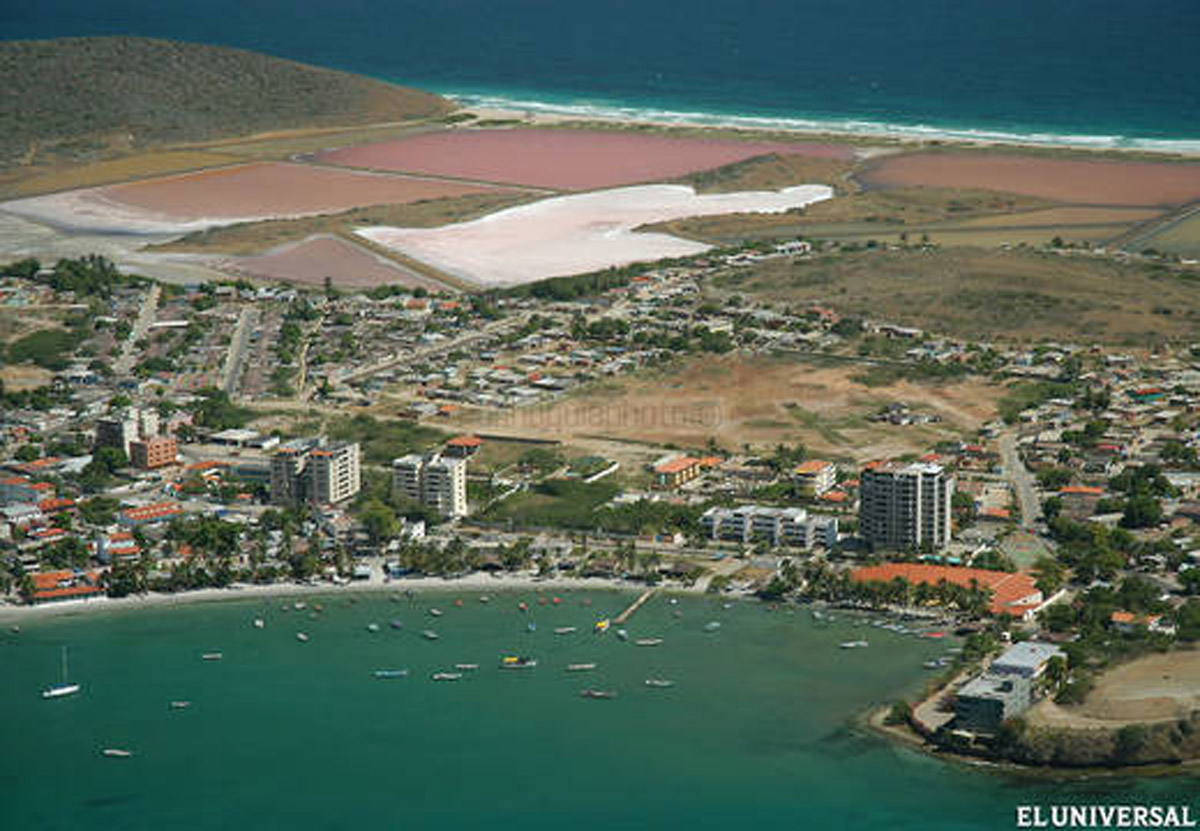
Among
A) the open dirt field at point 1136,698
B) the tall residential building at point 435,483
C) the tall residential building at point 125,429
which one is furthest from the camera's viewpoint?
the tall residential building at point 125,429

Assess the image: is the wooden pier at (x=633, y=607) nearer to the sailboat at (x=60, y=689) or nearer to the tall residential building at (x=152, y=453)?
the sailboat at (x=60, y=689)

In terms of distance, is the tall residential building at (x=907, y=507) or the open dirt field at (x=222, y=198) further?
the open dirt field at (x=222, y=198)

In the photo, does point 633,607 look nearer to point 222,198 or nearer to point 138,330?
point 138,330

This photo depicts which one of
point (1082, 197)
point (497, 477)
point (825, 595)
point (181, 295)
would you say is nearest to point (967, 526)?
point (825, 595)

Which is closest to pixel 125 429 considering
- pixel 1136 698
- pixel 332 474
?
pixel 332 474

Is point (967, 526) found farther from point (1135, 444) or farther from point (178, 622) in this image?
point (178, 622)

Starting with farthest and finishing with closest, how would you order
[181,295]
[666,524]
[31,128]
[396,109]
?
1. [396,109]
2. [31,128]
3. [181,295]
4. [666,524]

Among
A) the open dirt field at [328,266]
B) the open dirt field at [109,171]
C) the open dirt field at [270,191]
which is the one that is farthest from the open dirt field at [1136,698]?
the open dirt field at [109,171]
